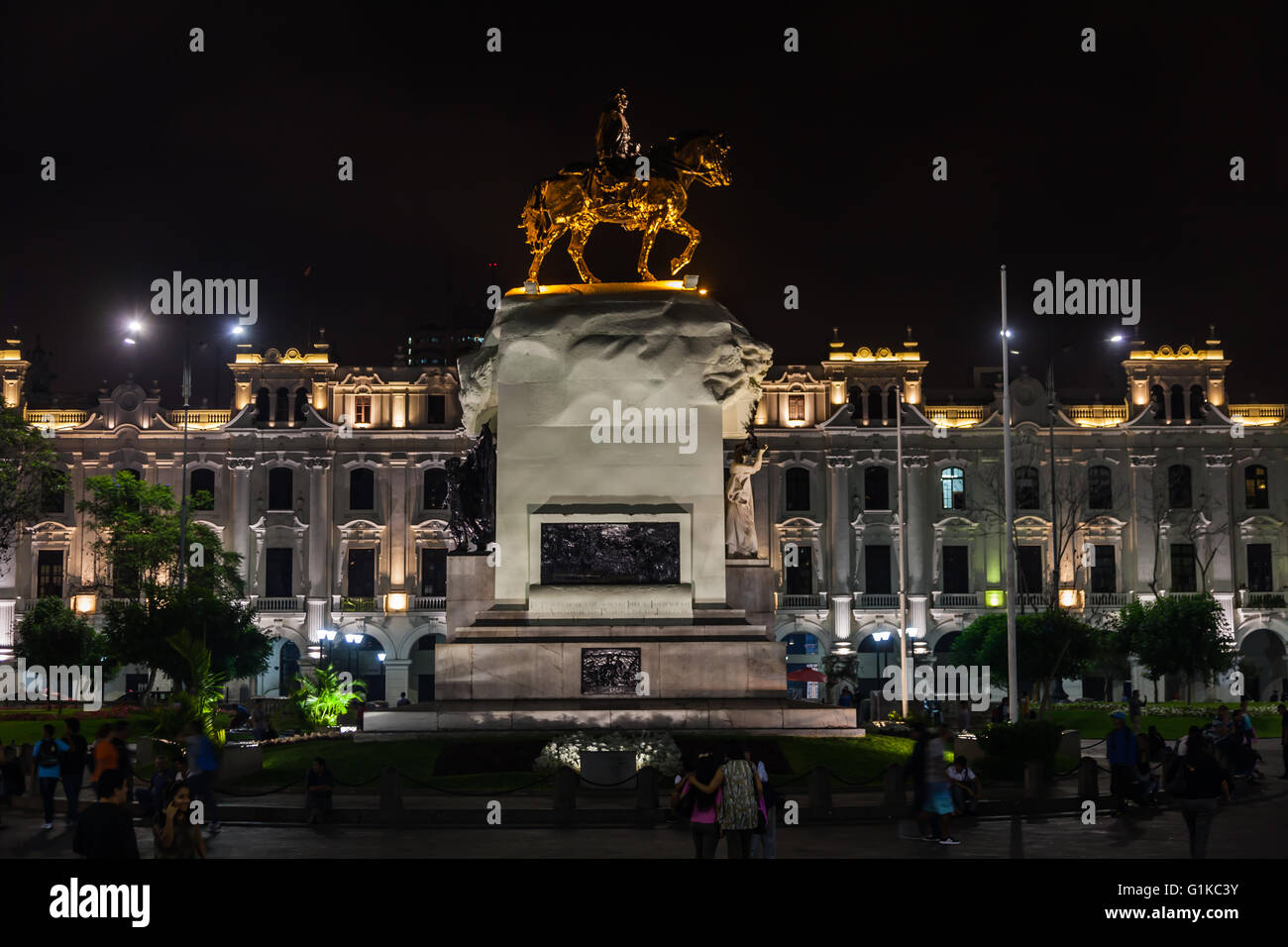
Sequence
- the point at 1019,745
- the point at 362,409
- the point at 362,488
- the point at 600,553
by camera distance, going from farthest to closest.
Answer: the point at 362,409, the point at 362,488, the point at 600,553, the point at 1019,745

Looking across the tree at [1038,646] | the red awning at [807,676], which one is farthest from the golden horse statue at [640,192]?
the tree at [1038,646]

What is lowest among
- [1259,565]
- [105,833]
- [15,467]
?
[105,833]

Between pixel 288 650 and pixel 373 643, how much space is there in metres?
4.00

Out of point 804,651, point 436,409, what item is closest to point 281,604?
point 436,409

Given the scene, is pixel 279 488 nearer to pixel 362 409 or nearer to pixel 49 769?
pixel 362 409

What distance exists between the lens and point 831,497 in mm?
70312

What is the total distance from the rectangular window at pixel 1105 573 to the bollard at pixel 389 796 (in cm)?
5401

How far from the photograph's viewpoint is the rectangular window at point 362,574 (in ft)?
229

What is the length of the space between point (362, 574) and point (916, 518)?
24909mm

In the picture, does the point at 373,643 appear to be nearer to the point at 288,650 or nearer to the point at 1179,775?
the point at 288,650

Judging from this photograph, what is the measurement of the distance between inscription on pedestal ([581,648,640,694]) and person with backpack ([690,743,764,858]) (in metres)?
13.1

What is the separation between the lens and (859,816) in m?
21.7

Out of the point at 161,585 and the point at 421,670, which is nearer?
the point at 161,585
